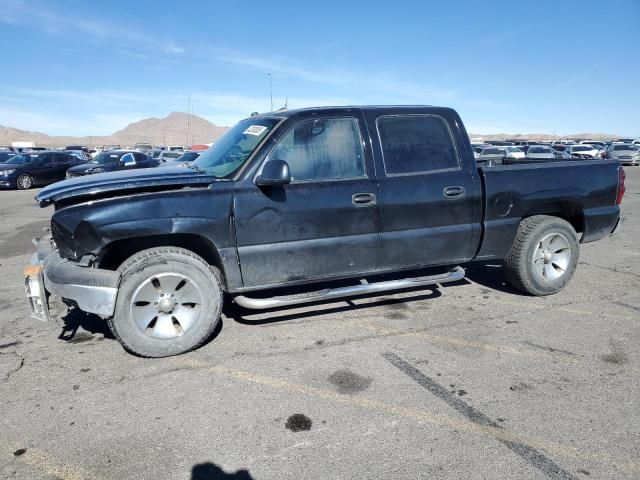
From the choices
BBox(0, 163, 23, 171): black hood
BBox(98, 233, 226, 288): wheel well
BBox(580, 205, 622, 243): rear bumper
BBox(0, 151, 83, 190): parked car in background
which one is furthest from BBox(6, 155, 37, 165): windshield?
BBox(580, 205, 622, 243): rear bumper

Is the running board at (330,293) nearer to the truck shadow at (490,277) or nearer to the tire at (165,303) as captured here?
the tire at (165,303)

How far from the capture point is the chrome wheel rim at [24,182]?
19594mm

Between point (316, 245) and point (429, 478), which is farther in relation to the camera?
point (316, 245)

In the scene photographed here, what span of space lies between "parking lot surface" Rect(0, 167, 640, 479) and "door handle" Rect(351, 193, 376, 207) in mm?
1147

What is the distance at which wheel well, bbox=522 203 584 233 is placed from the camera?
477 centimetres

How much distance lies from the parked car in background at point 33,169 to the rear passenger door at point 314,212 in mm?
20181

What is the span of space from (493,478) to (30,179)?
22.6 m

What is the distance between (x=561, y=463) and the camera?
2.40m

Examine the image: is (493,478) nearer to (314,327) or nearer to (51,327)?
(314,327)

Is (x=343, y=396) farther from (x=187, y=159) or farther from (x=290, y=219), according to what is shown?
(x=187, y=159)

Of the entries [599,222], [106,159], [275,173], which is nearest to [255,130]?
[275,173]

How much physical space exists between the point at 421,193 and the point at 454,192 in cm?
35

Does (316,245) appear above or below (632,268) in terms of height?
above

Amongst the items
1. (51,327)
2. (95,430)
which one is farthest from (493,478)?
(51,327)
